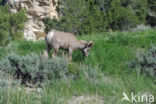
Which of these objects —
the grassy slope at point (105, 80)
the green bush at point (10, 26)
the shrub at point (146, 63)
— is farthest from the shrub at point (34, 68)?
the green bush at point (10, 26)

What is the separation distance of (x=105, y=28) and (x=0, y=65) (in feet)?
42.1

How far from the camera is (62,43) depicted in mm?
9336

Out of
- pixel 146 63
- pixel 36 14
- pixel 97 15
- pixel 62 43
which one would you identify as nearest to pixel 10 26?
pixel 36 14

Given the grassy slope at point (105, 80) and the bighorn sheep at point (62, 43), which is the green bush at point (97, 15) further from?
the bighorn sheep at point (62, 43)

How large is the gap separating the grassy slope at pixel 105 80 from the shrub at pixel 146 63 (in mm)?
251

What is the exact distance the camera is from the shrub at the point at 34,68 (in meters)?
7.82

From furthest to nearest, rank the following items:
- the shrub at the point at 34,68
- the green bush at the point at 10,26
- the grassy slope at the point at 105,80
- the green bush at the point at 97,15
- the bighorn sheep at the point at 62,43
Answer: the green bush at the point at 97,15 < the green bush at the point at 10,26 < the bighorn sheep at the point at 62,43 < the shrub at the point at 34,68 < the grassy slope at the point at 105,80

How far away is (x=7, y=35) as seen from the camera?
14336 mm

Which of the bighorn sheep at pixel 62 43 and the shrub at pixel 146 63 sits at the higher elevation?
the bighorn sheep at pixel 62 43

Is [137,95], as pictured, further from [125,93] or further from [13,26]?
[13,26]

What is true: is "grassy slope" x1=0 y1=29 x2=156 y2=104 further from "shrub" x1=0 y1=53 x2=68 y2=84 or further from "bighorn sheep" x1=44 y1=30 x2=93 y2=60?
"shrub" x1=0 y1=53 x2=68 y2=84

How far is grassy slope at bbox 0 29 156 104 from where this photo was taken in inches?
226

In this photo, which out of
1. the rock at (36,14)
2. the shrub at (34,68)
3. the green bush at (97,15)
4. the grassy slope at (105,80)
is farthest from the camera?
the rock at (36,14)

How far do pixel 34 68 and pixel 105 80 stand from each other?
6.59ft
